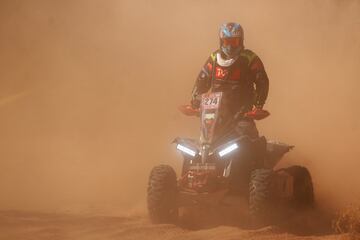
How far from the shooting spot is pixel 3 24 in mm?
22266

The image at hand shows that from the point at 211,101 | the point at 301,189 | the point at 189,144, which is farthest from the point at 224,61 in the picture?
the point at 301,189

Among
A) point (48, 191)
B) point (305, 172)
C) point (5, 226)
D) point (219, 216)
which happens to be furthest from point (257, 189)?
point (48, 191)

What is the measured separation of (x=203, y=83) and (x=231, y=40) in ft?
2.85

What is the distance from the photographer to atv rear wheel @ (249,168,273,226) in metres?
7.52

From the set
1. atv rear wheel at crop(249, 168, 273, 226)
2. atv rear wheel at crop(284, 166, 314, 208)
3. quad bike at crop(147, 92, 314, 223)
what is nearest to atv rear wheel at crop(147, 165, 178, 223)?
quad bike at crop(147, 92, 314, 223)

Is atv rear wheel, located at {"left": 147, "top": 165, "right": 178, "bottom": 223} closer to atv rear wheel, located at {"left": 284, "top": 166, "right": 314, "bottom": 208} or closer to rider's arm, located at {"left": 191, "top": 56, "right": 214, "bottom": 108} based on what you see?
rider's arm, located at {"left": 191, "top": 56, "right": 214, "bottom": 108}

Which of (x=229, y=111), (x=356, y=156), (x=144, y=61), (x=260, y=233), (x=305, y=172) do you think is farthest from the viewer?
(x=144, y=61)

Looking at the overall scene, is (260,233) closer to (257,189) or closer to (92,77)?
(257,189)

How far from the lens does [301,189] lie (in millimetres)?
9406

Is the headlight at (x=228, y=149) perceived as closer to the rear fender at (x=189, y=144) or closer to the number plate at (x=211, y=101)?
the rear fender at (x=189, y=144)

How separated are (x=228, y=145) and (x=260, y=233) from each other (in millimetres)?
1239

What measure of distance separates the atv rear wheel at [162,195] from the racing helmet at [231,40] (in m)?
1.95

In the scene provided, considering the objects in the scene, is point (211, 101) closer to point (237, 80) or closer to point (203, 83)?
point (237, 80)

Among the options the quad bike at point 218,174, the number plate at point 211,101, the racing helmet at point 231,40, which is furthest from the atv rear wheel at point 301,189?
the racing helmet at point 231,40
